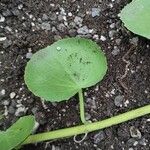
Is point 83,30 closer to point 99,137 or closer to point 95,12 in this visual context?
point 95,12

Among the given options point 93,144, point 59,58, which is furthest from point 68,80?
point 93,144

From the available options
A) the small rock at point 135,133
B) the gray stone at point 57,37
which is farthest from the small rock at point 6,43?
the small rock at point 135,133

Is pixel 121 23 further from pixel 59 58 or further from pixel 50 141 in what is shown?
pixel 50 141

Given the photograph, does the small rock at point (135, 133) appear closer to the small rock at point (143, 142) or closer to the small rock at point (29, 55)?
the small rock at point (143, 142)

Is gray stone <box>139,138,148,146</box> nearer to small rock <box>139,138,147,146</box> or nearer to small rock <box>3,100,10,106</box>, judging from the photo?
small rock <box>139,138,147,146</box>

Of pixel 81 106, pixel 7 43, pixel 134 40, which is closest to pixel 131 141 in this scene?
pixel 81 106

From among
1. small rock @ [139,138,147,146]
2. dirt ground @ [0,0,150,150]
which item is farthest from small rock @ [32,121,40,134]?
small rock @ [139,138,147,146]
